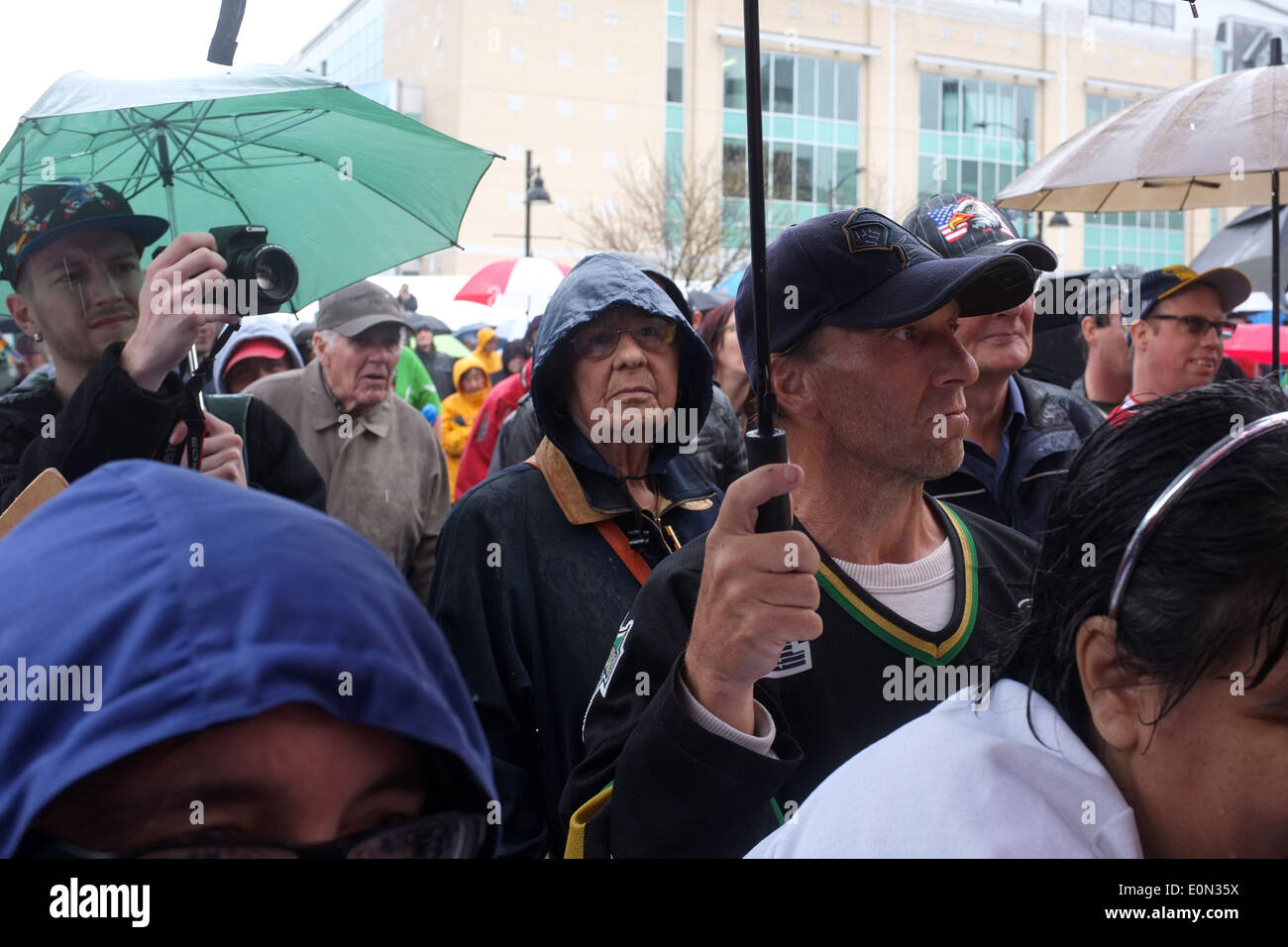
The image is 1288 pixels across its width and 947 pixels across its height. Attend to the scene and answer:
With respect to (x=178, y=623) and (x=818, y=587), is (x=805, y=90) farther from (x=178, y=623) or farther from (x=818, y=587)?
(x=178, y=623)

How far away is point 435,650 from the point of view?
1171 millimetres

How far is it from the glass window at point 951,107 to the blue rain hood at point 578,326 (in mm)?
44507

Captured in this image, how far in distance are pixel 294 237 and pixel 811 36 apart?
42.1 metres

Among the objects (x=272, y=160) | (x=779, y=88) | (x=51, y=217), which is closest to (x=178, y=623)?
(x=51, y=217)

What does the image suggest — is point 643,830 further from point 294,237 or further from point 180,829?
point 294,237

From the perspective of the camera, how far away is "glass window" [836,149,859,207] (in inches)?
1683

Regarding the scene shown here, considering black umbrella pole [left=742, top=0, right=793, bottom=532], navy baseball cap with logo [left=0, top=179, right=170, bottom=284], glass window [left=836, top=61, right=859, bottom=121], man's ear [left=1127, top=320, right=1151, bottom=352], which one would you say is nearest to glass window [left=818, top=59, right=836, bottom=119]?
glass window [left=836, top=61, right=859, bottom=121]

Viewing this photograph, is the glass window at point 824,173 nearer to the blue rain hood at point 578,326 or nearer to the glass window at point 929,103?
the glass window at point 929,103

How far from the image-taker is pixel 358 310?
5.21m

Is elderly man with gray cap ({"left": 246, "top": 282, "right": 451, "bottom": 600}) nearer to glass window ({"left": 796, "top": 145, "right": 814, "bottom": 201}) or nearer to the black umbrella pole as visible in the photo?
the black umbrella pole

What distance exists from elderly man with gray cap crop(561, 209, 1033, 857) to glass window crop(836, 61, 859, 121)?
4463 cm

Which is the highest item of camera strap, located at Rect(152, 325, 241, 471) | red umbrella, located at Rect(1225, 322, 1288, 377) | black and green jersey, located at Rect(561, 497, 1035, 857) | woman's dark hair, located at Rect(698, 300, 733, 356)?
red umbrella, located at Rect(1225, 322, 1288, 377)

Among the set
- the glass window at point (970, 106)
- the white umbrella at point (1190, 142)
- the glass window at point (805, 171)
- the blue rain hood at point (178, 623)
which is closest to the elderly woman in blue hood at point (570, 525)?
the blue rain hood at point (178, 623)
